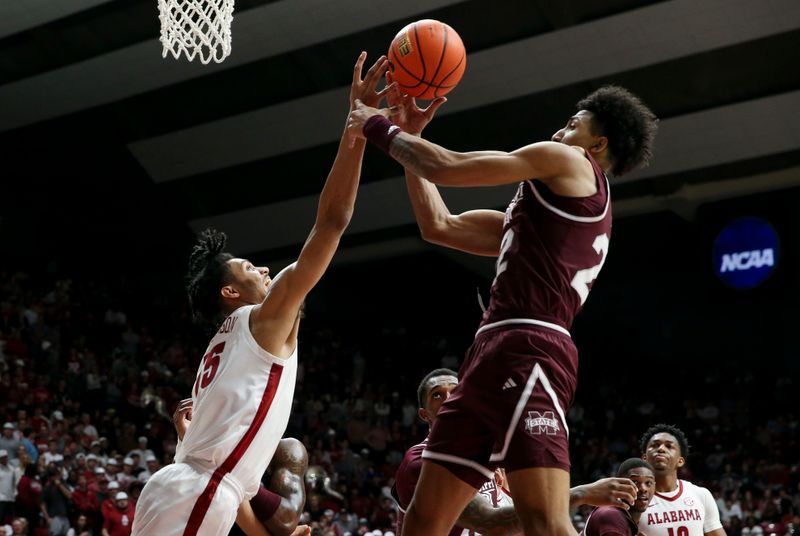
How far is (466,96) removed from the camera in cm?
2133

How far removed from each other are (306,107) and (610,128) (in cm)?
1888

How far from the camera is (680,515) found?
755 cm

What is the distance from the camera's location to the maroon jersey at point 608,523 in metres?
5.78

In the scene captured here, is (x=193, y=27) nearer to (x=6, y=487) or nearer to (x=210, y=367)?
(x=210, y=367)

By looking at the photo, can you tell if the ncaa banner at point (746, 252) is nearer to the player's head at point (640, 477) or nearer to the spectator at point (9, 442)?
the spectator at point (9, 442)

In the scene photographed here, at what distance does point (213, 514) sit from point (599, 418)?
19.3 metres

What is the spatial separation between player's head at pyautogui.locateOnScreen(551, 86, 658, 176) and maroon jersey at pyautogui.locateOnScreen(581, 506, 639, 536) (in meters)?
2.30

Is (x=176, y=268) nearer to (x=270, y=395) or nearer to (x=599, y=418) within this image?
(x=599, y=418)

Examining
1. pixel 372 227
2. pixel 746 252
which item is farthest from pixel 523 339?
pixel 372 227

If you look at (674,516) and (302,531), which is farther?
(674,516)

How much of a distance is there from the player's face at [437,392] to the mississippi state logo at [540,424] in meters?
1.83

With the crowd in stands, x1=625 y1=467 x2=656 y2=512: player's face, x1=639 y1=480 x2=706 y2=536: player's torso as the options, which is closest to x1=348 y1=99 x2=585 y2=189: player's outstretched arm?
x1=625 y1=467 x2=656 y2=512: player's face

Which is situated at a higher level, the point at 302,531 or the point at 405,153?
the point at 405,153

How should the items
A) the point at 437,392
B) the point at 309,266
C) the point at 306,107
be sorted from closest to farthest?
the point at 309,266, the point at 437,392, the point at 306,107
